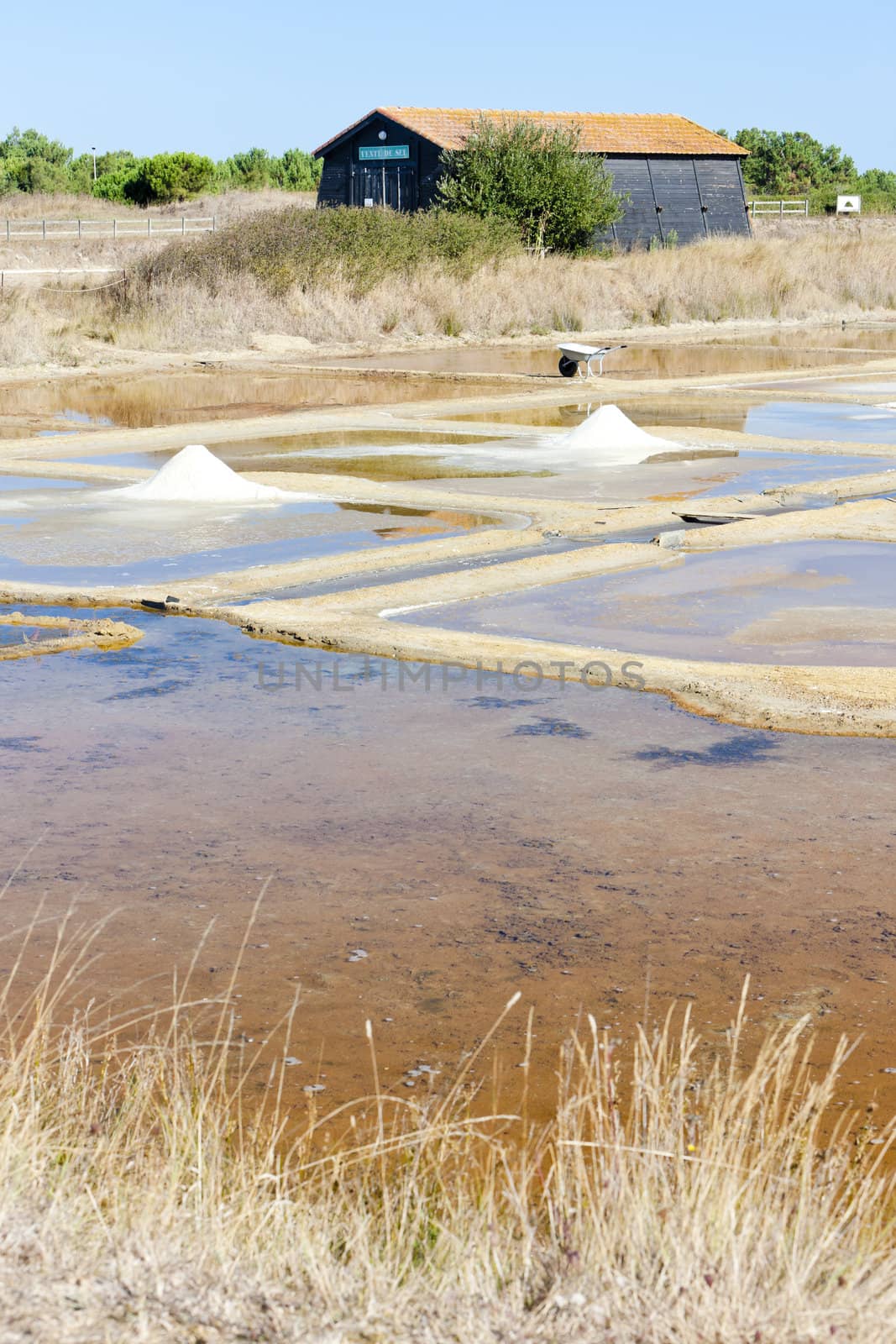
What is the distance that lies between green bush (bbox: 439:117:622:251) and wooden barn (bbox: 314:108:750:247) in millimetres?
2684

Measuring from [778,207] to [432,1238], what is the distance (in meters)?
79.4

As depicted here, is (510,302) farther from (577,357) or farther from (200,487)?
(200,487)

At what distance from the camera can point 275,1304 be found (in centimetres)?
267

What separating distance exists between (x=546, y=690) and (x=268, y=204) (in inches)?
2242

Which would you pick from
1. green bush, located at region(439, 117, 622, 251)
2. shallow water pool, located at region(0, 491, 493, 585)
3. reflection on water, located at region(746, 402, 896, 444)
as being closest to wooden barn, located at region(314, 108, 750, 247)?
green bush, located at region(439, 117, 622, 251)

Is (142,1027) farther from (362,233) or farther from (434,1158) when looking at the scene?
(362,233)

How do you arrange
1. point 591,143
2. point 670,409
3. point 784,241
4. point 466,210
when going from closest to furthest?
point 670,409
point 466,210
point 784,241
point 591,143

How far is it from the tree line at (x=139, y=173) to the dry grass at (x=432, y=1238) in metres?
67.4

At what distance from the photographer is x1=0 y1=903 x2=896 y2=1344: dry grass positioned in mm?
2615

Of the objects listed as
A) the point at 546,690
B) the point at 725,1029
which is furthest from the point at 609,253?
the point at 725,1029

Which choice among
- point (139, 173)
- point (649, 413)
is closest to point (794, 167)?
point (139, 173)

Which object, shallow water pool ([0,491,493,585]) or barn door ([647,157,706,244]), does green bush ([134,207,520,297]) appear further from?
shallow water pool ([0,491,493,585])

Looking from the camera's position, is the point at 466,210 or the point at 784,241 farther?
the point at 784,241

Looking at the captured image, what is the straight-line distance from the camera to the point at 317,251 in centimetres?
3456
